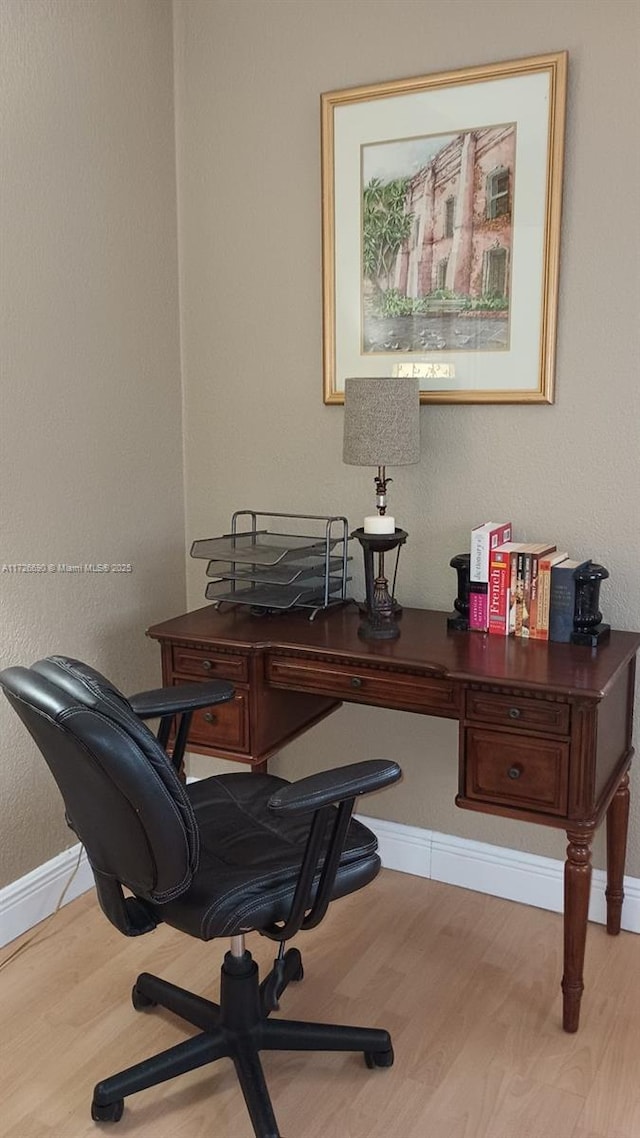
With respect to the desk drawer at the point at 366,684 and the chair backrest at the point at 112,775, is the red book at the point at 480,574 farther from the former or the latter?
the chair backrest at the point at 112,775

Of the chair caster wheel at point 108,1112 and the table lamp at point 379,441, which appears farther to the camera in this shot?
the table lamp at point 379,441

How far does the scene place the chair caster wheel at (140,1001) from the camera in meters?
2.10

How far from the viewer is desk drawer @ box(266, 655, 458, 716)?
2.05 meters

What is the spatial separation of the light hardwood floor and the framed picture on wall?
1.35 metres

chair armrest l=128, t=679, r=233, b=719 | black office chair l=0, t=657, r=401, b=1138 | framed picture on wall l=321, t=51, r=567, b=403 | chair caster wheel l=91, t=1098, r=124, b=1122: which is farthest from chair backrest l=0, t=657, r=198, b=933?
framed picture on wall l=321, t=51, r=567, b=403

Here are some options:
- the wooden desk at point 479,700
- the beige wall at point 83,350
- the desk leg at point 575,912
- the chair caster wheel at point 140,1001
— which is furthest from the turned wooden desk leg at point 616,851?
the beige wall at point 83,350

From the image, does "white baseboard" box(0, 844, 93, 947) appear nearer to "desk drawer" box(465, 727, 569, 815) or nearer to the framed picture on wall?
"desk drawer" box(465, 727, 569, 815)

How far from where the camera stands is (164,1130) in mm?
1787

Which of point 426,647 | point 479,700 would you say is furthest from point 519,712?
point 426,647

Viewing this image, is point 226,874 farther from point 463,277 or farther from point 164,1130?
point 463,277

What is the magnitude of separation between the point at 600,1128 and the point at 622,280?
69.8 inches

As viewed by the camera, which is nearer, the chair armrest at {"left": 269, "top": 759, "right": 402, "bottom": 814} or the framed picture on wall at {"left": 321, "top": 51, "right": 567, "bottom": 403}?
the chair armrest at {"left": 269, "top": 759, "right": 402, "bottom": 814}

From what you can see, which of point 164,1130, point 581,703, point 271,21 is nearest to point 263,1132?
point 164,1130

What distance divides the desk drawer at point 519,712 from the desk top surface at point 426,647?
0.14 ft
